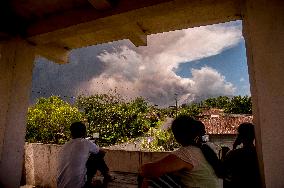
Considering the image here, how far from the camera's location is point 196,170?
6.28ft

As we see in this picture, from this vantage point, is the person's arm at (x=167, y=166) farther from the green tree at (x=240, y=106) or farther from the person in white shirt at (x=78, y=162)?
the green tree at (x=240, y=106)

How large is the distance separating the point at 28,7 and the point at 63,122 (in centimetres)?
1689

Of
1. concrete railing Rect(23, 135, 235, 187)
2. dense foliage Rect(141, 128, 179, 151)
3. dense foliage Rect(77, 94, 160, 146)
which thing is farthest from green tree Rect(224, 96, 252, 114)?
concrete railing Rect(23, 135, 235, 187)

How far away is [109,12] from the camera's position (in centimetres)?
326

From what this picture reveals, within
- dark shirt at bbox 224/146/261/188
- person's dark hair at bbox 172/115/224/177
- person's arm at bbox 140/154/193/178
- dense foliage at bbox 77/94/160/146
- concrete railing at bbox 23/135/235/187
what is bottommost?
concrete railing at bbox 23/135/235/187

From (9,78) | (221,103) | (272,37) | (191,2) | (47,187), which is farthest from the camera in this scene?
(221,103)

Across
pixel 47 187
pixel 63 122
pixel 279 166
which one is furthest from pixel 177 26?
pixel 63 122

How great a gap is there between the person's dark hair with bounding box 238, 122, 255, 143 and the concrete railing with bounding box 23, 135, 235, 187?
5102 millimetres

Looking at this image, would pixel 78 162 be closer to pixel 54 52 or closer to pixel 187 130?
pixel 187 130

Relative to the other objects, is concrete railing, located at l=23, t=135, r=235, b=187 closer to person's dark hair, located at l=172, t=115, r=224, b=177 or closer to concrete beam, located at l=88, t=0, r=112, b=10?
concrete beam, located at l=88, t=0, r=112, b=10

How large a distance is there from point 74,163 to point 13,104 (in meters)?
1.62

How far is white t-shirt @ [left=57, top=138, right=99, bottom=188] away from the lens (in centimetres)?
301

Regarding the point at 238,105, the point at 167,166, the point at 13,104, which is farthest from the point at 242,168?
the point at 238,105

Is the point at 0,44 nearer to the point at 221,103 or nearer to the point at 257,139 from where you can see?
the point at 257,139
